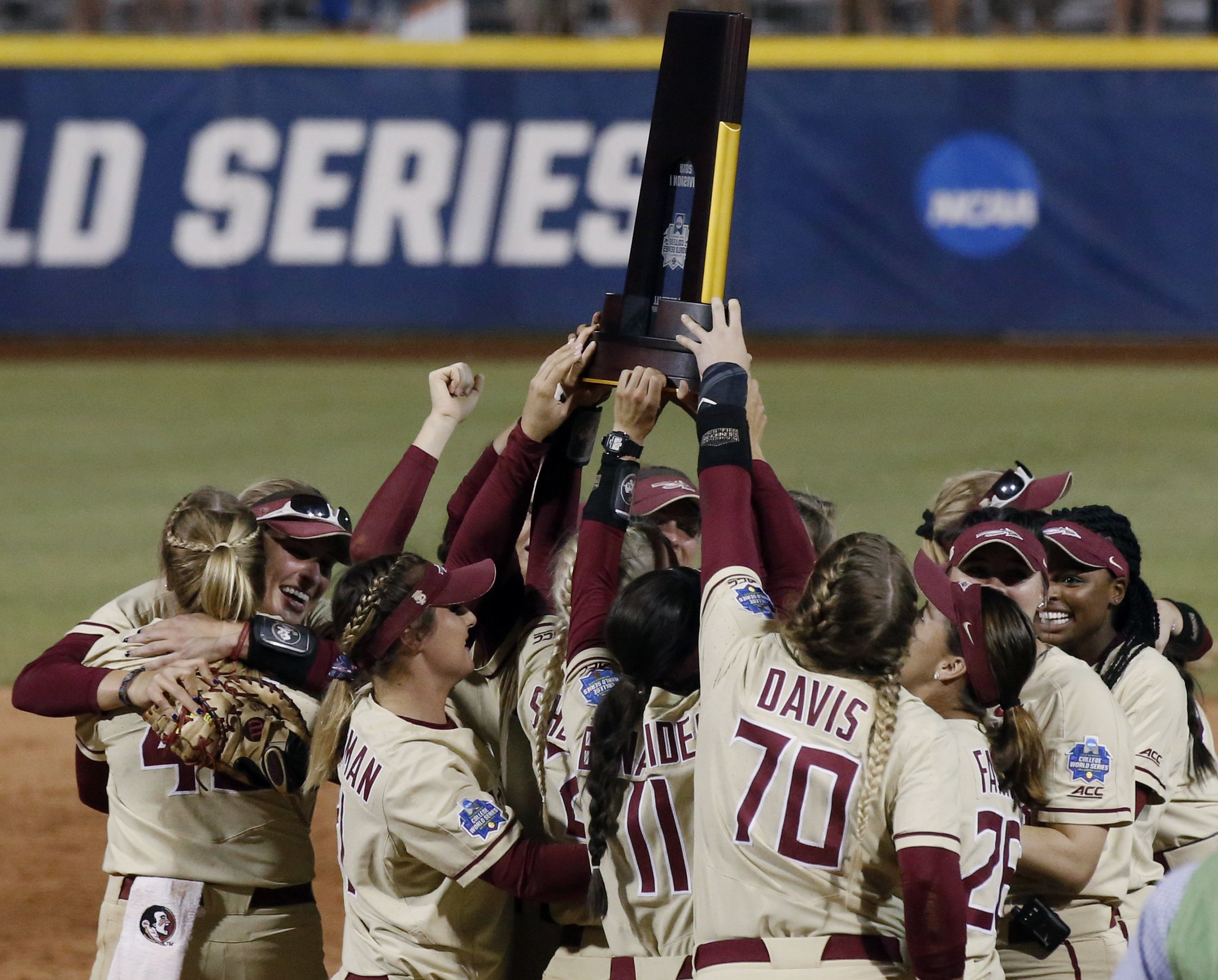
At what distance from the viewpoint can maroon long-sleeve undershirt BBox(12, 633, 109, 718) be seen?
3.26 metres

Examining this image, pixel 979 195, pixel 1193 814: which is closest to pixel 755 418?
pixel 1193 814

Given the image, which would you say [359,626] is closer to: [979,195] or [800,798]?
[800,798]

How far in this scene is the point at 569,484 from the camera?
365 cm

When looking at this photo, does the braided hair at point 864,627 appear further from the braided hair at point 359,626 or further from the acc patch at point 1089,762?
the braided hair at point 359,626

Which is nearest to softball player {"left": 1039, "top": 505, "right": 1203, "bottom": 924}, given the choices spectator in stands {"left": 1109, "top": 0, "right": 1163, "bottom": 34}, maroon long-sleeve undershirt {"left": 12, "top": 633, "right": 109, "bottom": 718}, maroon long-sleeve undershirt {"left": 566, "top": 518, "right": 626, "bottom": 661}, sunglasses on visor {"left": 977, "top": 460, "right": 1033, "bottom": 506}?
sunglasses on visor {"left": 977, "top": 460, "right": 1033, "bottom": 506}

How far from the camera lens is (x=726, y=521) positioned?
2863 millimetres

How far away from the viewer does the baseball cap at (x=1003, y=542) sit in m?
3.43

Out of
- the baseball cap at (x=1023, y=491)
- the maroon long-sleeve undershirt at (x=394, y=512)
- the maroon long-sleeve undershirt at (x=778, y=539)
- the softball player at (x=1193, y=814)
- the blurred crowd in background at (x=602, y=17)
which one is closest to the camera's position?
the maroon long-sleeve undershirt at (x=778, y=539)

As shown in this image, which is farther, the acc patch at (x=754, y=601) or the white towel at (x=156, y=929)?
the white towel at (x=156, y=929)

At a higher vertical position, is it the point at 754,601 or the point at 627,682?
the point at 754,601

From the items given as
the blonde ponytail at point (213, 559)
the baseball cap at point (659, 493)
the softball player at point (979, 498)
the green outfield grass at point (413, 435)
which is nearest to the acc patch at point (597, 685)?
the blonde ponytail at point (213, 559)

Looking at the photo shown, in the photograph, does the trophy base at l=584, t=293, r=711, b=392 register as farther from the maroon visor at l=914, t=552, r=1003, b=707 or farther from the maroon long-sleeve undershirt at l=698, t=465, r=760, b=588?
the maroon visor at l=914, t=552, r=1003, b=707

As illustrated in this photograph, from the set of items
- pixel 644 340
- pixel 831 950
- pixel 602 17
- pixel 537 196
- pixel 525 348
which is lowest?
pixel 831 950

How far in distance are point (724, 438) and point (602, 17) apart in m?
16.5
